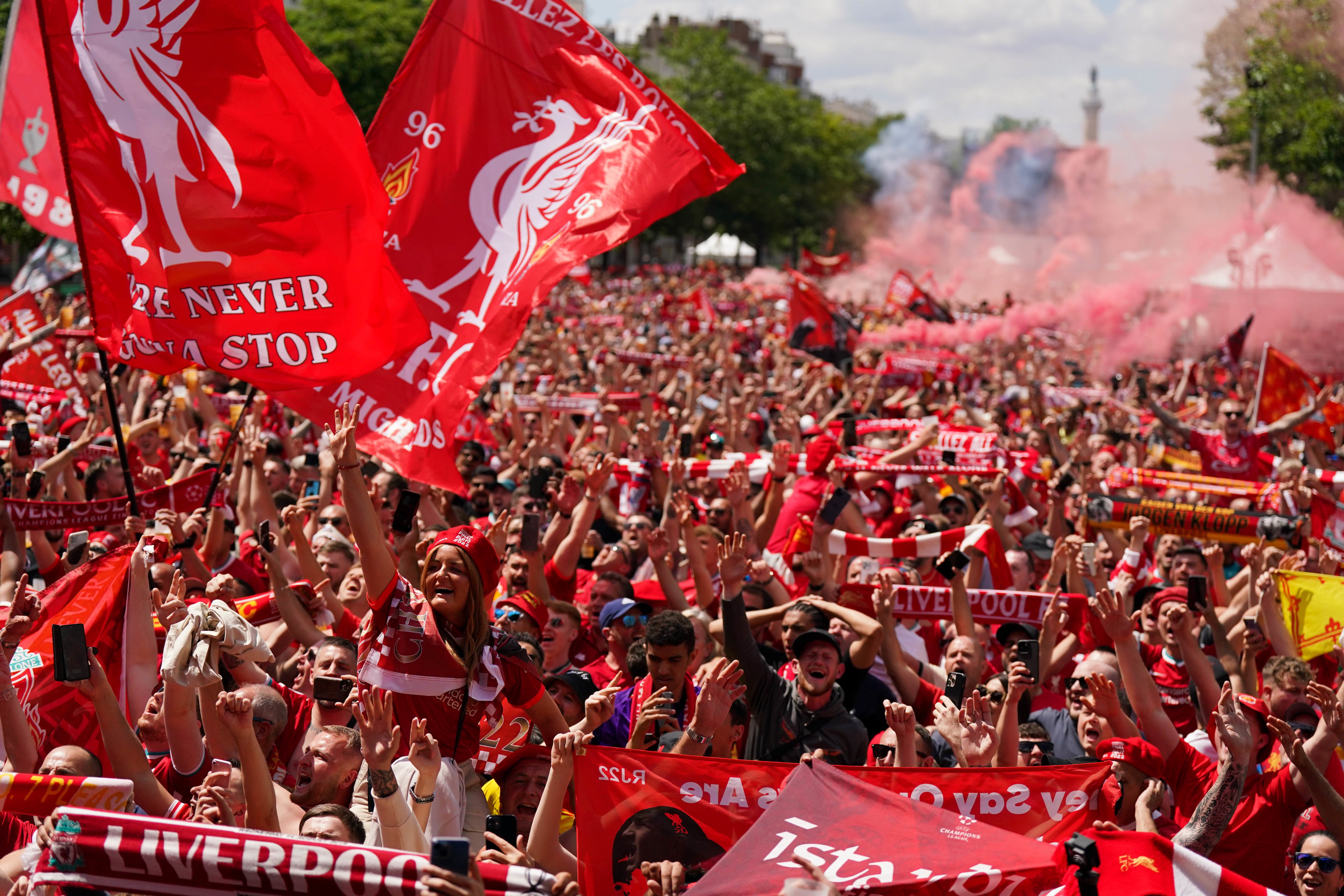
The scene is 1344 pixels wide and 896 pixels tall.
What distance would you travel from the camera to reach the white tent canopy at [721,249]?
8525 centimetres

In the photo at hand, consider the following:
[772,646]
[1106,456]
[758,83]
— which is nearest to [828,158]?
[758,83]

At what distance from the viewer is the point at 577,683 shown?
5953 millimetres

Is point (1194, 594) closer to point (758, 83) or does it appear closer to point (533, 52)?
point (533, 52)

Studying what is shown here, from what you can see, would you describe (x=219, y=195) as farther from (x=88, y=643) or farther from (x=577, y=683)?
(x=577, y=683)

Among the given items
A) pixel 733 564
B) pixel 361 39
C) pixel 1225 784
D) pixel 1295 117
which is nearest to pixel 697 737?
pixel 733 564

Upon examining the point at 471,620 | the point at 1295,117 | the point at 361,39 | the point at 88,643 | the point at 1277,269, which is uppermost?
the point at 361,39

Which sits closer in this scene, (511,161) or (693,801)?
(693,801)

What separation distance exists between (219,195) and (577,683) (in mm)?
2514

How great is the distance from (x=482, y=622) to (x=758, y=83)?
81093 mm

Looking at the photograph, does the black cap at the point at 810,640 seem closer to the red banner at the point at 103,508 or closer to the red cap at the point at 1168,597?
the red cap at the point at 1168,597

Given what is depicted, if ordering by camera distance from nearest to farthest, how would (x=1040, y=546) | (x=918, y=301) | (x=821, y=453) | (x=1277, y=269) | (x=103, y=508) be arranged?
(x=103, y=508) < (x=821, y=453) < (x=1040, y=546) < (x=918, y=301) < (x=1277, y=269)

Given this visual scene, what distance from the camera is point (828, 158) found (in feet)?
288

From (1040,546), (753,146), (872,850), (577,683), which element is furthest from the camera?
(753,146)

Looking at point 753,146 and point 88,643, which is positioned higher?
point 753,146
